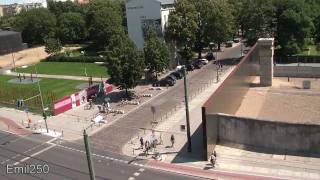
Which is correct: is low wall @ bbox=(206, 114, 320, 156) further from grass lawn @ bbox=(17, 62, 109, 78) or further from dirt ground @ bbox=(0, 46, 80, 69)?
dirt ground @ bbox=(0, 46, 80, 69)

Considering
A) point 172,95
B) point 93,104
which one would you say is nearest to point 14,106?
point 93,104

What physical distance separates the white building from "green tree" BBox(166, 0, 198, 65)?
90.5 inches

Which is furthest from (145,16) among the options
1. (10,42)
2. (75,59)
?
(10,42)

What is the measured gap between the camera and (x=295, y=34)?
75.8m

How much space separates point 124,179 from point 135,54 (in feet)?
90.3

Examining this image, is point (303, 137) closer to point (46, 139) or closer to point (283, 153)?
point (283, 153)

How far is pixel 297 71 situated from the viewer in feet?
217

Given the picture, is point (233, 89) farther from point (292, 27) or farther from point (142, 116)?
point (292, 27)

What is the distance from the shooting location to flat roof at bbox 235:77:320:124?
46.9 metres

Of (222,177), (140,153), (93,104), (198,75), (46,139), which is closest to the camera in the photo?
(222,177)

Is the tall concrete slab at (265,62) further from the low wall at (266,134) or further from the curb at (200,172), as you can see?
the curb at (200,172)

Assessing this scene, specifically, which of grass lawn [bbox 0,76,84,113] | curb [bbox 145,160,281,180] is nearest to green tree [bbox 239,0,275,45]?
grass lawn [bbox 0,76,84,113]

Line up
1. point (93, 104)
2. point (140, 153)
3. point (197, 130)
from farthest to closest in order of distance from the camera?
point (93, 104), point (197, 130), point (140, 153)

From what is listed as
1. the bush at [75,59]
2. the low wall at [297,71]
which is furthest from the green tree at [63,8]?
the low wall at [297,71]
